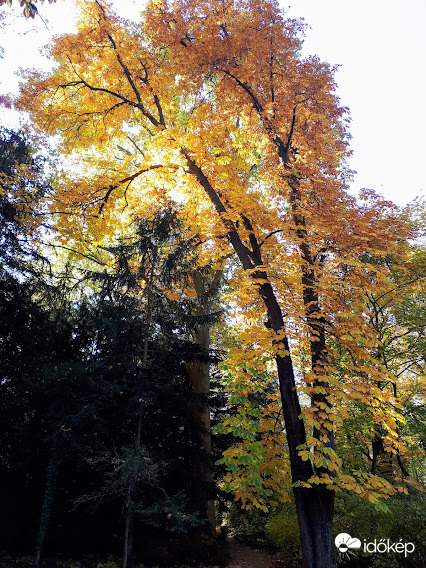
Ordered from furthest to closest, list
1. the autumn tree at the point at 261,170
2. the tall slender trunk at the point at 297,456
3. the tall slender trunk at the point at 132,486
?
1. the tall slender trunk at the point at 132,486
2. the autumn tree at the point at 261,170
3. the tall slender trunk at the point at 297,456

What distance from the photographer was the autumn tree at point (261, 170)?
559 cm

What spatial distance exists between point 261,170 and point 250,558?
949 cm

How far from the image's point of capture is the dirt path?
322 inches

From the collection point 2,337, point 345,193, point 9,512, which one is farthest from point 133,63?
point 9,512

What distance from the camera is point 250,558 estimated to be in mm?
8750

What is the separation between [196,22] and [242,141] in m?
2.58

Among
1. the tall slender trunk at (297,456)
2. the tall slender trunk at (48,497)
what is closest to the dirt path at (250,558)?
the tall slender trunk at (297,456)

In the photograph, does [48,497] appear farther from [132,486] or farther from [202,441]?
[202,441]

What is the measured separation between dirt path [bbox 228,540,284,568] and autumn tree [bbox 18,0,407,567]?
4134 mm

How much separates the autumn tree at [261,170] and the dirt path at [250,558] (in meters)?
4.13

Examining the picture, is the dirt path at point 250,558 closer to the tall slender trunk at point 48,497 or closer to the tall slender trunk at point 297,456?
the tall slender trunk at point 297,456

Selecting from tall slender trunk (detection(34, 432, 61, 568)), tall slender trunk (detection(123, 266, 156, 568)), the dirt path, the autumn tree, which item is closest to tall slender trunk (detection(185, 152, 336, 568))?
the autumn tree

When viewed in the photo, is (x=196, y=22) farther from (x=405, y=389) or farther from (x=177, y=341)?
(x=405, y=389)

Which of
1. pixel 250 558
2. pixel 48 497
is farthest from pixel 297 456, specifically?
pixel 250 558
